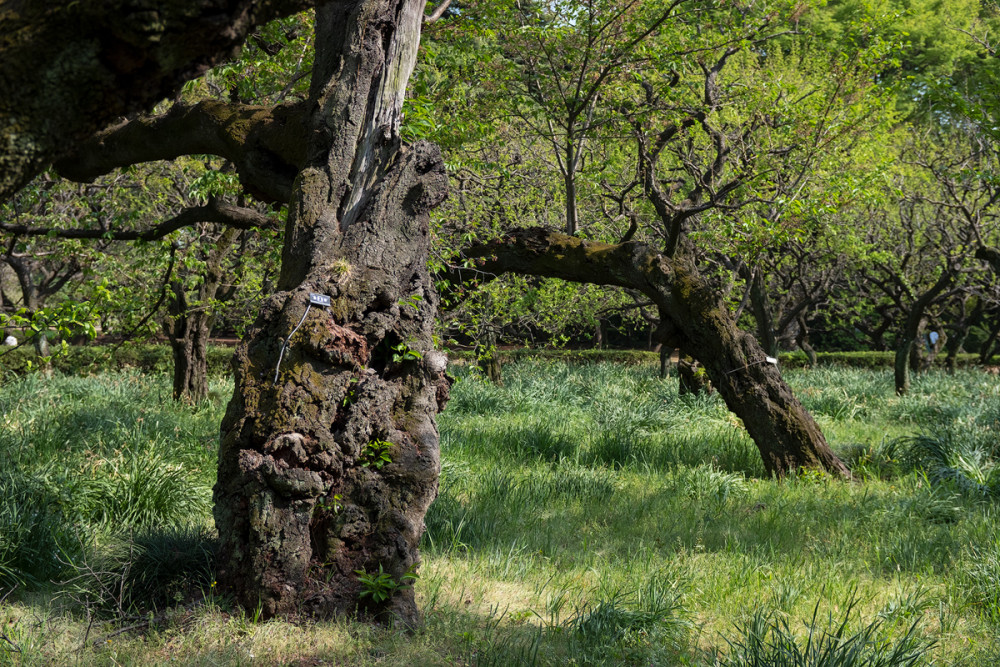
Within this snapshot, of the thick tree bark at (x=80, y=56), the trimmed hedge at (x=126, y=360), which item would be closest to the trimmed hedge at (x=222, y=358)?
the trimmed hedge at (x=126, y=360)

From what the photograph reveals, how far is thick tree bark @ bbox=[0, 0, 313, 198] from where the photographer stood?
1.58 m

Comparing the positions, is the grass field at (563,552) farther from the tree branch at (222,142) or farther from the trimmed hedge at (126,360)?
the trimmed hedge at (126,360)

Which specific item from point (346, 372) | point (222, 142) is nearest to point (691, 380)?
point (222, 142)

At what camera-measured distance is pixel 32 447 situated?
6.08 meters

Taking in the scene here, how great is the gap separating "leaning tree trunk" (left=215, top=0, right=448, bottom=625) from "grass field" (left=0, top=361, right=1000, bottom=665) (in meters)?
0.30

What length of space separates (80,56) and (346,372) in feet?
8.04

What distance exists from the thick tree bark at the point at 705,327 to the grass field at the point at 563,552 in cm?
40

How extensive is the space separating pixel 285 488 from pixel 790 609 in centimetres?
276

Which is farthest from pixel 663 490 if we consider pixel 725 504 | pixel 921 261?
pixel 921 261

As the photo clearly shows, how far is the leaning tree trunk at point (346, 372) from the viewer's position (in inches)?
142

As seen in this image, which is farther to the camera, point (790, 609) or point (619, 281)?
point (619, 281)

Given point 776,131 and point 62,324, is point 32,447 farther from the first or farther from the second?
point 776,131

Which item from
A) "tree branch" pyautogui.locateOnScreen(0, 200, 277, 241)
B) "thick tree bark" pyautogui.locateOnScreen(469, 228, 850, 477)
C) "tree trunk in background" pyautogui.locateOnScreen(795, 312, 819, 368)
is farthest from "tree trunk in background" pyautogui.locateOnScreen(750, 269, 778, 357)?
"tree branch" pyautogui.locateOnScreen(0, 200, 277, 241)

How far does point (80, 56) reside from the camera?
1608mm
